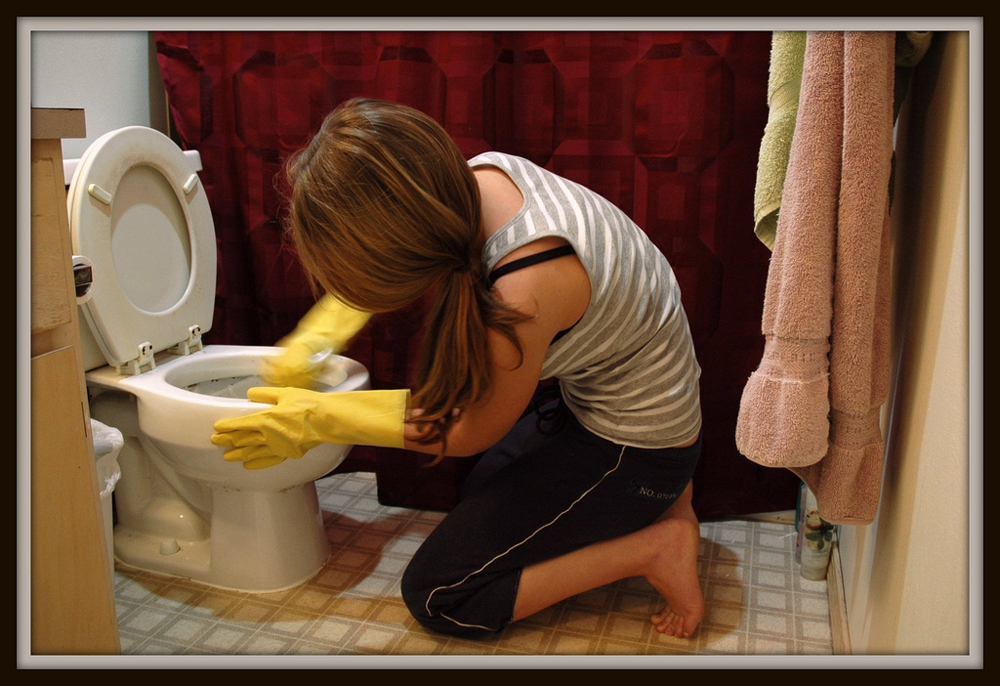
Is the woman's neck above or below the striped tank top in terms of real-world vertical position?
above

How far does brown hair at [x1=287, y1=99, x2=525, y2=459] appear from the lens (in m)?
0.84

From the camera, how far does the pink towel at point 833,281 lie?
692 millimetres

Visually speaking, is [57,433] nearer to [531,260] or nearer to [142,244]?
[531,260]

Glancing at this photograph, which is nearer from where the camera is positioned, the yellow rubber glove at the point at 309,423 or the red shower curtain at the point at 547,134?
the yellow rubber glove at the point at 309,423

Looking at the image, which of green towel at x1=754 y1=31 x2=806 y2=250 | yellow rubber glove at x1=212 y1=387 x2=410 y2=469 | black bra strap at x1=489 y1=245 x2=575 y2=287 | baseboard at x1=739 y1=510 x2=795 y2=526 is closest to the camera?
green towel at x1=754 y1=31 x2=806 y2=250

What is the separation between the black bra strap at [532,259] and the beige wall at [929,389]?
332 millimetres

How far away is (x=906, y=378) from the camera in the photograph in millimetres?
802

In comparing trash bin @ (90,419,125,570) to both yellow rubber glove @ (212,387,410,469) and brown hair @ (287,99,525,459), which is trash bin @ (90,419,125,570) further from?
brown hair @ (287,99,525,459)

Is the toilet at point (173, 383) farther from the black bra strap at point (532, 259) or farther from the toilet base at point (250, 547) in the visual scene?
the black bra strap at point (532, 259)

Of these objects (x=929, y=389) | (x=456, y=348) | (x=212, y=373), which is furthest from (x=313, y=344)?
(x=929, y=389)

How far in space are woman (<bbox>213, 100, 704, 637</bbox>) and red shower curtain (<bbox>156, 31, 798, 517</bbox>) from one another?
213mm

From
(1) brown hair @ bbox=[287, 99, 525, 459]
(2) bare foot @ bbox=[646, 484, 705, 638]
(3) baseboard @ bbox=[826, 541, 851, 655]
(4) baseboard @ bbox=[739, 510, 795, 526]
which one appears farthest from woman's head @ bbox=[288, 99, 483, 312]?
(4) baseboard @ bbox=[739, 510, 795, 526]

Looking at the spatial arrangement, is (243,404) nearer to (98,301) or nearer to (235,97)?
(98,301)

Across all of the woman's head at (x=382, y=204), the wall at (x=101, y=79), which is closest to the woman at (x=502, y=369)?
the woman's head at (x=382, y=204)
